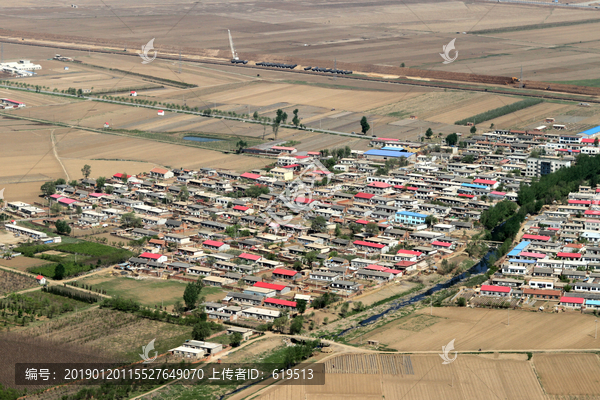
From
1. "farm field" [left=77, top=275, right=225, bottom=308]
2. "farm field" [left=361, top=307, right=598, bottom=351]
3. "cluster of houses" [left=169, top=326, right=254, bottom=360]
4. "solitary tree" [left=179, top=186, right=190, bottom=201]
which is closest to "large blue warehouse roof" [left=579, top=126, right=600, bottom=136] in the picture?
"solitary tree" [left=179, top=186, right=190, bottom=201]

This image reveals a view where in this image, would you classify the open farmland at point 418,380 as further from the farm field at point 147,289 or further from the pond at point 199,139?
the pond at point 199,139

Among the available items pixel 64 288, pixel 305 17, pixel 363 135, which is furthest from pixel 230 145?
pixel 305 17

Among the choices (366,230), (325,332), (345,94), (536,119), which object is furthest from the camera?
(345,94)

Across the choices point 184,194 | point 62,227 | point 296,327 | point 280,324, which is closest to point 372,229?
point 184,194

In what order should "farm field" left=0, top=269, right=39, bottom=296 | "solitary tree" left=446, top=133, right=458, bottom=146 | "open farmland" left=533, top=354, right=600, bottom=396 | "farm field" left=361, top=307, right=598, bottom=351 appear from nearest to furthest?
"open farmland" left=533, top=354, right=600, bottom=396 < "farm field" left=361, top=307, right=598, bottom=351 < "farm field" left=0, top=269, right=39, bottom=296 < "solitary tree" left=446, top=133, right=458, bottom=146

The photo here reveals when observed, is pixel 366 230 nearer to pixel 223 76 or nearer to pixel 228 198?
pixel 228 198

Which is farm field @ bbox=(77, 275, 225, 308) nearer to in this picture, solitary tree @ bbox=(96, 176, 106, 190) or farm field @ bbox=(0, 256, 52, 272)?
farm field @ bbox=(0, 256, 52, 272)

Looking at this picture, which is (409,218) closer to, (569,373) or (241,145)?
(569,373)
